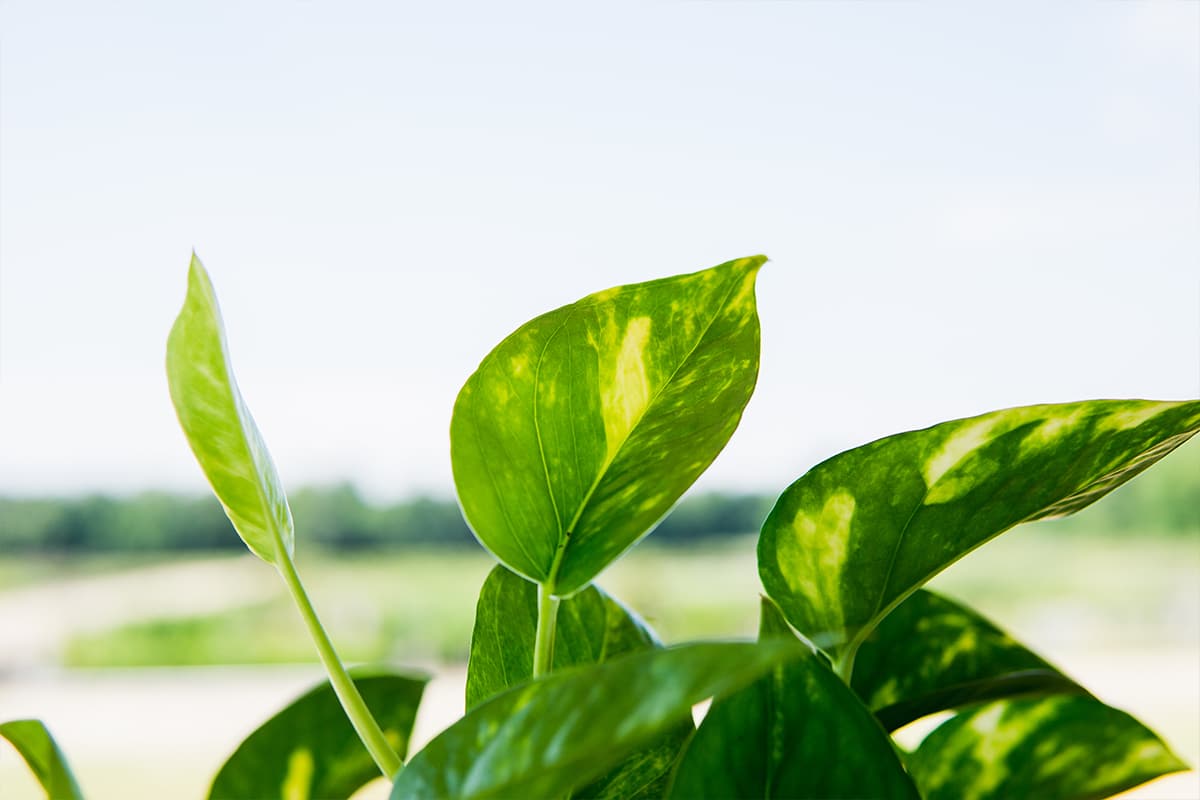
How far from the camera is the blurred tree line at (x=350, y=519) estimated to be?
7.24m

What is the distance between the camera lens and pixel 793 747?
15 centimetres

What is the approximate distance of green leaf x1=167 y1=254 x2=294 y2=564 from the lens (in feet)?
0.60

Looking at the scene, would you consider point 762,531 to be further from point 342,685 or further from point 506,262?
point 506,262

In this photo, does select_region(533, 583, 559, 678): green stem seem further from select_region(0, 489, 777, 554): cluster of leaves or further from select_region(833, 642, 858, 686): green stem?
select_region(0, 489, 777, 554): cluster of leaves

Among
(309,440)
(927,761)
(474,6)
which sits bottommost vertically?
(309,440)

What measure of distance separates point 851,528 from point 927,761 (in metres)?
0.08

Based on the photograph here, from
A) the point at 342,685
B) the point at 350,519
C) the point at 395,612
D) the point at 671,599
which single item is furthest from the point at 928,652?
the point at 350,519

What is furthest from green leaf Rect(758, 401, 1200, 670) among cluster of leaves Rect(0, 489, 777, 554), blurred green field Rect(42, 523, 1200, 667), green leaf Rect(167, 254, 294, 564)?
cluster of leaves Rect(0, 489, 777, 554)

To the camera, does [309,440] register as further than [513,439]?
Yes

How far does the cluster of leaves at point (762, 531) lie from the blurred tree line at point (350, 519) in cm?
692

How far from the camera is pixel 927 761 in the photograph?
237mm

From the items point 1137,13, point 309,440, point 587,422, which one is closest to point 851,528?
point 587,422

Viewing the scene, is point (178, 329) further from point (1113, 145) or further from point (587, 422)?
point (1113, 145)

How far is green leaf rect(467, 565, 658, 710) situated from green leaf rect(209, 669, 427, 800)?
3 centimetres
